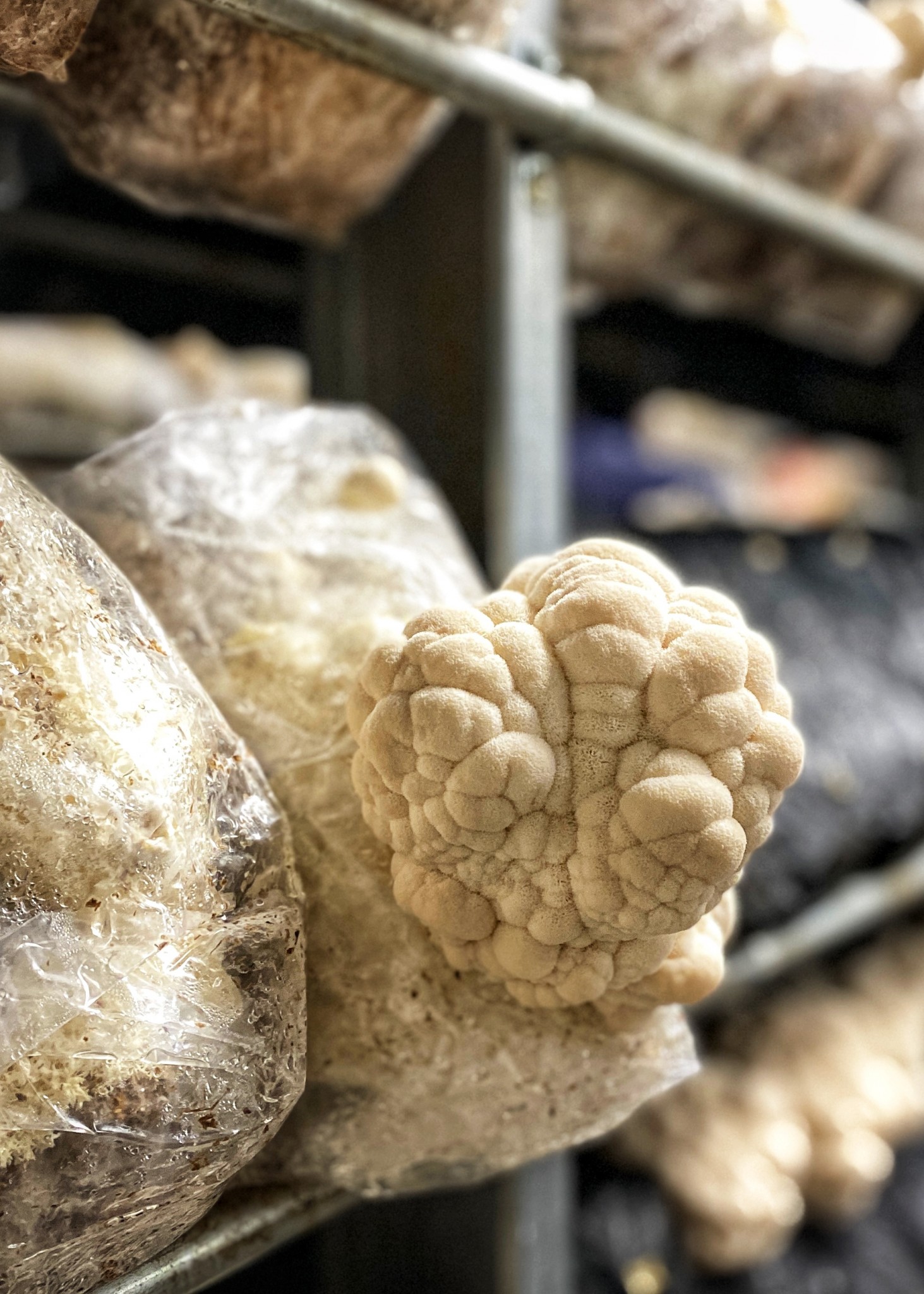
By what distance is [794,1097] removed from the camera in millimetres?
1302

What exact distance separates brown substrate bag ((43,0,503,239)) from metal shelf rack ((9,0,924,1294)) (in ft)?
0.14

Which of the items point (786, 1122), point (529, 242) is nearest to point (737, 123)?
point (529, 242)

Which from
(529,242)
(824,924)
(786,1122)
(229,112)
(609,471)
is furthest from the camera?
(609,471)

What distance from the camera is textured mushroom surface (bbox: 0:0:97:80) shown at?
46 centimetres

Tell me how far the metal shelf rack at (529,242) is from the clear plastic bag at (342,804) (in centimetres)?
11

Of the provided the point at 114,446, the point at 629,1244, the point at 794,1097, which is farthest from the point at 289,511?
the point at 794,1097

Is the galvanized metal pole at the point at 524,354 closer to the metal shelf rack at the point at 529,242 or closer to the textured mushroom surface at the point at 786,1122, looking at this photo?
the metal shelf rack at the point at 529,242

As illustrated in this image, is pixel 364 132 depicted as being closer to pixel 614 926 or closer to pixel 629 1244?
pixel 614 926

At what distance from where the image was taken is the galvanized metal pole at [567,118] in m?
0.58

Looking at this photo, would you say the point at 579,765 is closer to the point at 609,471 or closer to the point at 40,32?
the point at 40,32

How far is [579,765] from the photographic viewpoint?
45 cm

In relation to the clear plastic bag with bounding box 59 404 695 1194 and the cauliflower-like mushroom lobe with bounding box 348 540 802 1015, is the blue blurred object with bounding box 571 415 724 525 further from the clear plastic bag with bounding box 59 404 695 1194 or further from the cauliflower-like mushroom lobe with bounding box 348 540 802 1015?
the cauliflower-like mushroom lobe with bounding box 348 540 802 1015

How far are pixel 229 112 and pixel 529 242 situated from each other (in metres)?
0.29

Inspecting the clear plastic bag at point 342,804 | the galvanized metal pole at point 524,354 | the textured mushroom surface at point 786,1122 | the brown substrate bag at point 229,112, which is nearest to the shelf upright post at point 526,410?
the galvanized metal pole at point 524,354
